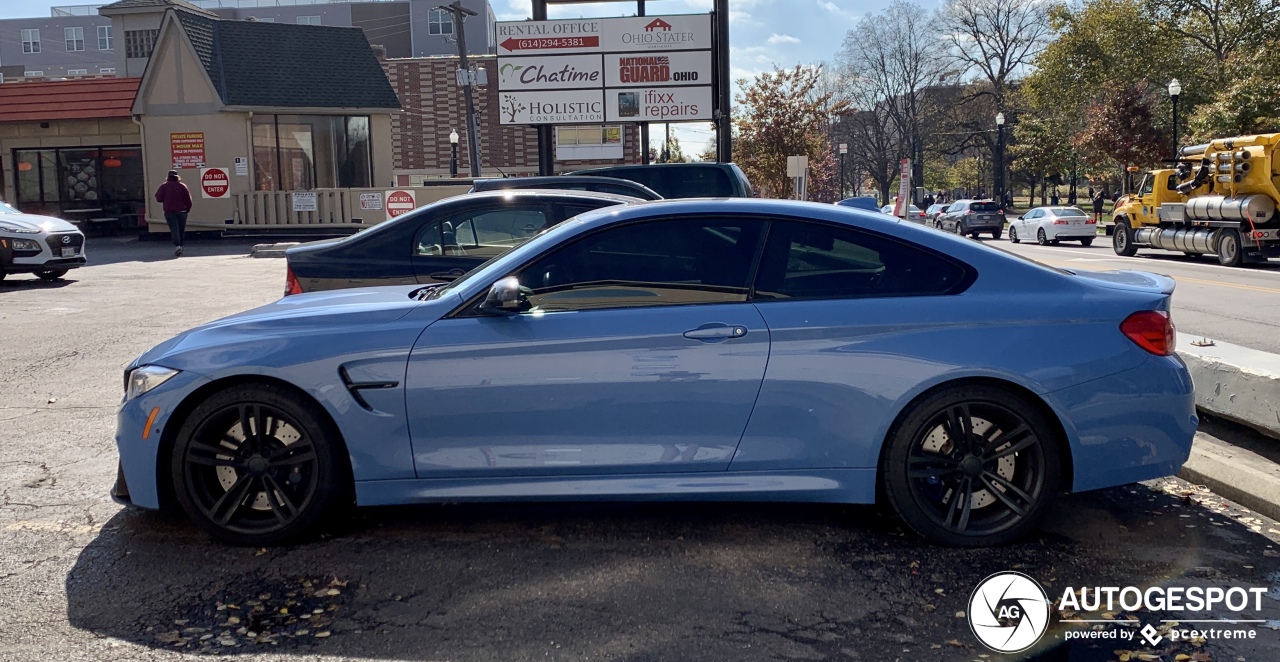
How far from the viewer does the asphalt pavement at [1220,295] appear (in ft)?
37.3

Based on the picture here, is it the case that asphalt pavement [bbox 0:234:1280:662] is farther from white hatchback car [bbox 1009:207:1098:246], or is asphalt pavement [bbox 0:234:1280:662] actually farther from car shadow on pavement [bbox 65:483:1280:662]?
white hatchback car [bbox 1009:207:1098:246]

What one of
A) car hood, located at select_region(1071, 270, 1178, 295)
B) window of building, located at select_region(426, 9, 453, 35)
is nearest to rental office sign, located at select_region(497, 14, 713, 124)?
car hood, located at select_region(1071, 270, 1178, 295)

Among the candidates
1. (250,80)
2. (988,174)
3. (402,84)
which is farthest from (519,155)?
(988,174)

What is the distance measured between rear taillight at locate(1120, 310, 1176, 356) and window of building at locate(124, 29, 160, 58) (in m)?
50.9

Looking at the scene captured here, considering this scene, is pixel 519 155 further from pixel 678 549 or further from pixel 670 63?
pixel 678 549

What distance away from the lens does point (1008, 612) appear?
3756 millimetres

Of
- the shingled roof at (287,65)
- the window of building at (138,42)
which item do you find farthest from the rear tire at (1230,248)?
the window of building at (138,42)

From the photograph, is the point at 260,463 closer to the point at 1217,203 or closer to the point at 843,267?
the point at 843,267

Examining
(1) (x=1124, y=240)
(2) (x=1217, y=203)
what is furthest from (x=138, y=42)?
(2) (x=1217, y=203)

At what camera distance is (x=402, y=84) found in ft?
183

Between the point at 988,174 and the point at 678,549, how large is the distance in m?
87.2

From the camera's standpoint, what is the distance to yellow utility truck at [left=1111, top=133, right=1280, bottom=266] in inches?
850

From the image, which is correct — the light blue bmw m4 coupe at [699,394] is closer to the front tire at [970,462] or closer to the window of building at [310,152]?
the front tire at [970,462]

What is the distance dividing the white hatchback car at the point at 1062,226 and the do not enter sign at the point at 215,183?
25964 millimetres
